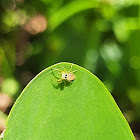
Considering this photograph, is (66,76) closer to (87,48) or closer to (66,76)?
(66,76)

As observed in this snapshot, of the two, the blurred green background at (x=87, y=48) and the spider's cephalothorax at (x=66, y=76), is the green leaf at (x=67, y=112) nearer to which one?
the spider's cephalothorax at (x=66, y=76)

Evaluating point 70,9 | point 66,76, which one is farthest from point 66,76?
point 70,9

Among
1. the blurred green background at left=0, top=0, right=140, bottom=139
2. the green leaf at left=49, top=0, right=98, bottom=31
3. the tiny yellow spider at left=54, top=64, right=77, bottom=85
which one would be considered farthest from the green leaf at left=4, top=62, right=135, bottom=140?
the green leaf at left=49, top=0, right=98, bottom=31

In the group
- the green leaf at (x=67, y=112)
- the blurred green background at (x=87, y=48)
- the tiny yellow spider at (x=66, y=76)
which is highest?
the blurred green background at (x=87, y=48)

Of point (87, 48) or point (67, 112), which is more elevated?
point (87, 48)

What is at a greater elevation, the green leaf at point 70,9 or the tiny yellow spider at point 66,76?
the green leaf at point 70,9

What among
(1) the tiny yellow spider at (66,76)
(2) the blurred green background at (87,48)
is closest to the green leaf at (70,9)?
(2) the blurred green background at (87,48)

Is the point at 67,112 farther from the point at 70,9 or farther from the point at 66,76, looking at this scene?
the point at 70,9

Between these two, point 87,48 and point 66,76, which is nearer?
point 66,76

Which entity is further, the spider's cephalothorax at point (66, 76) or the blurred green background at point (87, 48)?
the blurred green background at point (87, 48)
